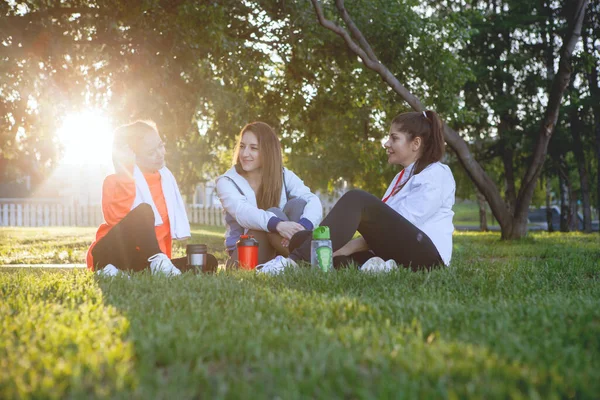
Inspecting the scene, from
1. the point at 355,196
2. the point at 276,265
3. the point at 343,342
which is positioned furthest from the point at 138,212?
the point at 343,342

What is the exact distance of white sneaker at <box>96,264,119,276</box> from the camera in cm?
440

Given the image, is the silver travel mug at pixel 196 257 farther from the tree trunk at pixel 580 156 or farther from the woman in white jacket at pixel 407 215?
the tree trunk at pixel 580 156

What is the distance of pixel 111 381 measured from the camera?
1.92m

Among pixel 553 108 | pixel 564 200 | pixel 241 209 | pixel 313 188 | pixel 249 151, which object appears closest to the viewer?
pixel 241 209

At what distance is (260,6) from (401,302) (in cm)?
817

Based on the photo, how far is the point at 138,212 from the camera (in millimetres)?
4559

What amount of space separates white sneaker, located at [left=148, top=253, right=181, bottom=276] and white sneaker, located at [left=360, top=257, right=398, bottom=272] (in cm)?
151

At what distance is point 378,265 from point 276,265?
33.8 inches

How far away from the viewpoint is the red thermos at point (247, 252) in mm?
4934

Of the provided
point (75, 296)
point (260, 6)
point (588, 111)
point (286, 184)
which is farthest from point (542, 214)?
point (75, 296)

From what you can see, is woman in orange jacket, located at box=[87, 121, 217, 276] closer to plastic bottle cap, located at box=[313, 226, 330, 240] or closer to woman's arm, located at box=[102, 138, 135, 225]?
woman's arm, located at box=[102, 138, 135, 225]

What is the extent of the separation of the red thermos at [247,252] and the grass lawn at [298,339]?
3.09ft

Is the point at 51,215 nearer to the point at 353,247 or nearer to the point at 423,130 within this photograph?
the point at 353,247

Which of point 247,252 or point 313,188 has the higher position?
point 313,188
